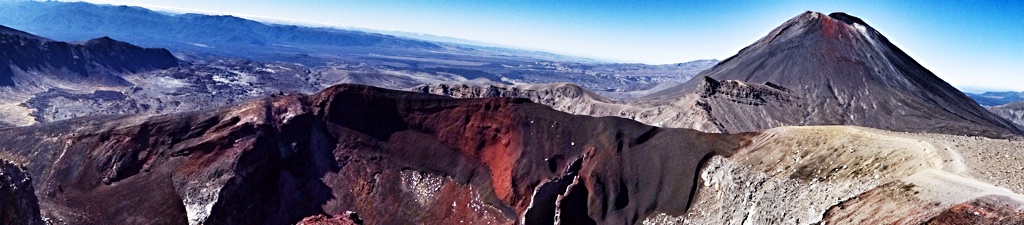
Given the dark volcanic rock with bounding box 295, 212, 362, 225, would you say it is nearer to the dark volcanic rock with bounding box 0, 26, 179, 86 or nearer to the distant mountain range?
the distant mountain range

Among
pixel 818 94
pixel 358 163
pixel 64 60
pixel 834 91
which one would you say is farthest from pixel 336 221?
pixel 64 60

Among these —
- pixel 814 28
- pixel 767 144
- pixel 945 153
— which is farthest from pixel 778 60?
pixel 945 153

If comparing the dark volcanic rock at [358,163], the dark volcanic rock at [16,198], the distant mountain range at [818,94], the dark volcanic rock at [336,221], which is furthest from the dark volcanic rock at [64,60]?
the dark volcanic rock at [336,221]

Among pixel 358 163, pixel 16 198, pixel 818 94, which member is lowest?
pixel 358 163

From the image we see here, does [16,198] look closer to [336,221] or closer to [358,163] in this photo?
[336,221]

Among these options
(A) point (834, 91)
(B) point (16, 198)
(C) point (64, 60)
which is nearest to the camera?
(B) point (16, 198)

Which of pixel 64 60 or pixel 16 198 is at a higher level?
pixel 16 198

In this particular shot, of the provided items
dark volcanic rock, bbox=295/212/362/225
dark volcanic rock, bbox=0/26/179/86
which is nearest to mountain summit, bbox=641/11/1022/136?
dark volcanic rock, bbox=295/212/362/225
